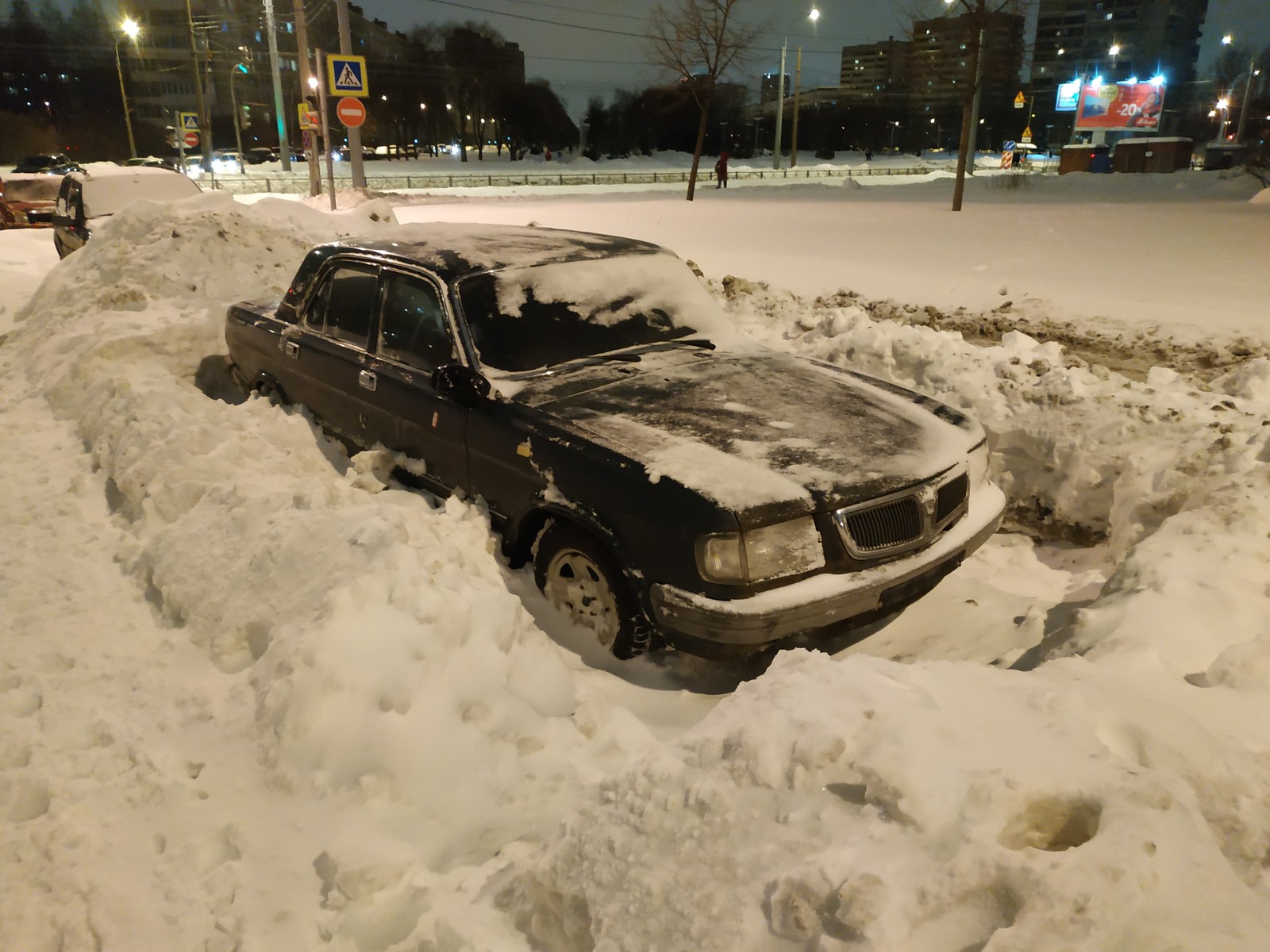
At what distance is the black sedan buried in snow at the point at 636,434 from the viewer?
3.07 metres

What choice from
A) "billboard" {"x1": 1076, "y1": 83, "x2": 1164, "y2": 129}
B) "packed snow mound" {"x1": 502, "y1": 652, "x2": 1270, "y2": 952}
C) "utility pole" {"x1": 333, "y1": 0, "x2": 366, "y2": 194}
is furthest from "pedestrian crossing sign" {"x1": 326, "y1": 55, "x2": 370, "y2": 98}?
"billboard" {"x1": 1076, "y1": 83, "x2": 1164, "y2": 129}

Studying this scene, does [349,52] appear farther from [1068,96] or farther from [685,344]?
[1068,96]

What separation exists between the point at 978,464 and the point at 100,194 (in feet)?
46.4

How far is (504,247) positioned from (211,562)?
213 centimetres

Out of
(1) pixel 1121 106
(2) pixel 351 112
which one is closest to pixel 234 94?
(2) pixel 351 112

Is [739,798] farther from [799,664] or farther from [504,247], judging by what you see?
[504,247]

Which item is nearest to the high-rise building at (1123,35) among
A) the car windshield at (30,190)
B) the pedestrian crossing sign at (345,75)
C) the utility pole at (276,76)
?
the utility pole at (276,76)

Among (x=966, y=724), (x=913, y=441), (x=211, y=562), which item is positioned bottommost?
(x=211, y=562)

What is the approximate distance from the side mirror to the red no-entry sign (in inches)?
618

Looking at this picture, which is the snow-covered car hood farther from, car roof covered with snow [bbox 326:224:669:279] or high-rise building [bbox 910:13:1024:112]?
high-rise building [bbox 910:13:1024:112]

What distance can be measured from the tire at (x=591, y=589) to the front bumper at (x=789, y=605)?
207 mm

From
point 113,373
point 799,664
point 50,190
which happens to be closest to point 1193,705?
point 799,664

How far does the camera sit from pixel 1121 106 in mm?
50531

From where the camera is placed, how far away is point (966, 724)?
2.25 meters
